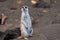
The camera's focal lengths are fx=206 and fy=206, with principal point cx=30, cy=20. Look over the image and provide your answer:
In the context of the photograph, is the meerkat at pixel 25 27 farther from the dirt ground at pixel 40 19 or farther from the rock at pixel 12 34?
the rock at pixel 12 34

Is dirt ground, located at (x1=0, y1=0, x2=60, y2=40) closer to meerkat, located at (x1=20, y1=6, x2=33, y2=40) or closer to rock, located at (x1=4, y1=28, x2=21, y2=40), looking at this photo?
meerkat, located at (x1=20, y1=6, x2=33, y2=40)

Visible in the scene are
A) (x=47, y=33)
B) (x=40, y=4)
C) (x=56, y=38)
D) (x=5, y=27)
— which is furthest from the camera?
(x=40, y=4)

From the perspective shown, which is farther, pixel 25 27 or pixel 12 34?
pixel 12 34

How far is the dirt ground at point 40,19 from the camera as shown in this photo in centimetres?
513

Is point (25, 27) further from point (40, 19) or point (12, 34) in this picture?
point (40, 19)

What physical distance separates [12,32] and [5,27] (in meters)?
0.74

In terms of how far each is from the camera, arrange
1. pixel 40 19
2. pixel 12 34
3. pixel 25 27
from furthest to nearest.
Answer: pixel 40 19 < pixel 12 34 < pixel 25 27

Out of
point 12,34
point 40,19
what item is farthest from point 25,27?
point 40,19

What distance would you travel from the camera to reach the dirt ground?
5.13 meters

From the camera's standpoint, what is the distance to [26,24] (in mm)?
5031

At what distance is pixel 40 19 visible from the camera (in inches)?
249

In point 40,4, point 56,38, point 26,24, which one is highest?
point 40,4

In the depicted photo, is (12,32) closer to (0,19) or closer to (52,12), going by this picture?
(0,19)

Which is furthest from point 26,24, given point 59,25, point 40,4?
point 40,4
